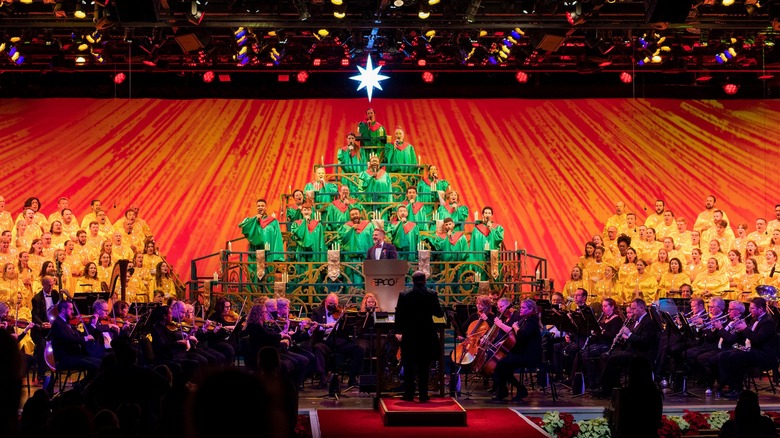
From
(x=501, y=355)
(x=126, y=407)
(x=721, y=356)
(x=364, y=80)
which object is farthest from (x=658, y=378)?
(x=364, y=80)

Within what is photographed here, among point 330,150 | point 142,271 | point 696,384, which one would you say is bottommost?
point 696,384

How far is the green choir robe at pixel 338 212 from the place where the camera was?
18453mm

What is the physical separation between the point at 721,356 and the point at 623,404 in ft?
22.4

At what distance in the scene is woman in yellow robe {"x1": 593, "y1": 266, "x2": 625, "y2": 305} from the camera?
701 inches

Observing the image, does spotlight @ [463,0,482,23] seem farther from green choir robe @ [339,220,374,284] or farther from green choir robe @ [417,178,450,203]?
green choir robe @ [417,178,450,203]

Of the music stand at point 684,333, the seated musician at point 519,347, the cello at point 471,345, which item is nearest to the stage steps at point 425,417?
the seated musician at point 519,347

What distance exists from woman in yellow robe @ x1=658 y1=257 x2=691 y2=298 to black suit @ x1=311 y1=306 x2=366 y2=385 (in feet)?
20.3

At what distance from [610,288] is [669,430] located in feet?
28.6

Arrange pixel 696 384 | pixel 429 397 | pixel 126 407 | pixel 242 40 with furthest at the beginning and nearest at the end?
pixel 242 40 → pixel 696 384 → pixel 429 397 → pixel 126 407

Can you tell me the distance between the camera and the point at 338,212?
60.8 feet

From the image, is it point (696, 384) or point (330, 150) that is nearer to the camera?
point (696, 384)

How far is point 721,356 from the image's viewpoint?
39.3ft

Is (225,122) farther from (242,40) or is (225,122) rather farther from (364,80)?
(242,40)

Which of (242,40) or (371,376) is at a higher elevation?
(242,40)
